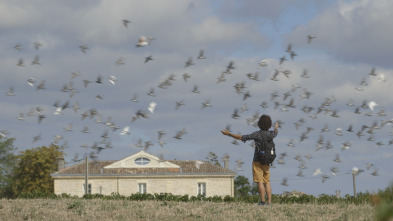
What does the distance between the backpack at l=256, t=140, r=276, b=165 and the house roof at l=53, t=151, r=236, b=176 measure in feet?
187

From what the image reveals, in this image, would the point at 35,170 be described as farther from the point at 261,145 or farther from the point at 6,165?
the point at 261,145

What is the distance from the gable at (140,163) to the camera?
74438 millimetres

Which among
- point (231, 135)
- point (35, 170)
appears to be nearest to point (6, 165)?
point (35, 170)

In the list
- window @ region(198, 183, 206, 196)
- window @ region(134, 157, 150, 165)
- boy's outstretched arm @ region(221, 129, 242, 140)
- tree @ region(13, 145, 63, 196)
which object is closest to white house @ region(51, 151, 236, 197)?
window @ region(198, 183, 206, 196)

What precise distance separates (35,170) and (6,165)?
43.2ft

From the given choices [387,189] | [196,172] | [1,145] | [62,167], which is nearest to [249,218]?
[387,189]

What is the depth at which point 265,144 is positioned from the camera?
51.0 feet

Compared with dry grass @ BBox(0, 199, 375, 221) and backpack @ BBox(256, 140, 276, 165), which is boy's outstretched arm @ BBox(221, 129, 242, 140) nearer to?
backpack @ BBox(256, 140, 276, 165)

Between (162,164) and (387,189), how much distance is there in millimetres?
63033

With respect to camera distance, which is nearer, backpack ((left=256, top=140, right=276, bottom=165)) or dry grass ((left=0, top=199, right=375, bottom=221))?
dry grass ((left=0, top=199, right=375, bottom=221))

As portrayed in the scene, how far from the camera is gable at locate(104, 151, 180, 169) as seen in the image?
7444cm

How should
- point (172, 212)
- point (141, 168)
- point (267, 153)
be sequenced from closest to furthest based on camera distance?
point (172, 212) → point (267, 153) → point (141, 168)

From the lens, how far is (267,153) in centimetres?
1548

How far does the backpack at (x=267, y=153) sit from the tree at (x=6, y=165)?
73107mm
